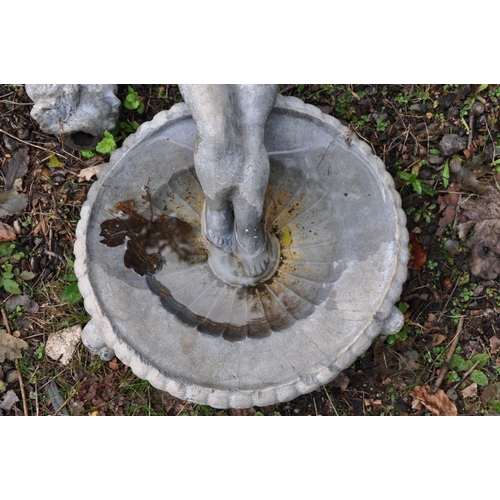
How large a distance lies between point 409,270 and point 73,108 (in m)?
2.18

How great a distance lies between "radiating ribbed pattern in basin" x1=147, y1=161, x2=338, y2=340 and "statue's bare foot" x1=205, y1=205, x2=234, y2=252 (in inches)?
11.0

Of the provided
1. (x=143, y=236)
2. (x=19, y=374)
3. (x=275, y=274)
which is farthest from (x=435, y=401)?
(x=19, y=374)

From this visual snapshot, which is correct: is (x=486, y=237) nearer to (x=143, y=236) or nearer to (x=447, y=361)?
(x=447, y=361)

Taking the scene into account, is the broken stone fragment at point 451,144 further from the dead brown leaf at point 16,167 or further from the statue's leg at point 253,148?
the dead brown leaf at point 16,167

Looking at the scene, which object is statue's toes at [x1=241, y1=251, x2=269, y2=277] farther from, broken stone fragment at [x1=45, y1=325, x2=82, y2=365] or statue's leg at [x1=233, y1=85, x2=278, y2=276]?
broken stone fragment at [x1=45, y1=325, x2=82, y2=365]

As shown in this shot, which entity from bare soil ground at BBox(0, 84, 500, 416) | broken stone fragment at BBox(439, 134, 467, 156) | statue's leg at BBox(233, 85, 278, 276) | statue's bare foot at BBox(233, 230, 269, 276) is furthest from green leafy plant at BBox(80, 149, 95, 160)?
broken stone fragment at BBox(439, 134, 467, 156)

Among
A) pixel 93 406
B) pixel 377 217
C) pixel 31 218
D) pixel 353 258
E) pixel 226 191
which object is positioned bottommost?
pixel 93 406

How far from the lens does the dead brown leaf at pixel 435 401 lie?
3043mm

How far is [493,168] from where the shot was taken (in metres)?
3.21

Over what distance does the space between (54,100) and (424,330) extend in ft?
8.25

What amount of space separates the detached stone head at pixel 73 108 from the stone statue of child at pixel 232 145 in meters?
1.26

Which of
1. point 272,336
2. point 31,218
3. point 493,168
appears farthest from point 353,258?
point 31,218

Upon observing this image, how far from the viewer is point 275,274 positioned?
8.95ft

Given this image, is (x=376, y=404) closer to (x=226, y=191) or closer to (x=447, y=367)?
(x=447, y=367)
